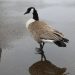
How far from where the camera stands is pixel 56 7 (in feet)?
39.6

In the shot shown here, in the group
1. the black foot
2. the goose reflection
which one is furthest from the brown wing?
the goose reflection

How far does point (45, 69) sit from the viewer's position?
6145mm

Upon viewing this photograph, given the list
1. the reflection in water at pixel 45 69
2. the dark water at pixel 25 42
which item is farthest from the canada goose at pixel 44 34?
the reflection in water at pixel 45 69

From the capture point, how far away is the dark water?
6312 mm

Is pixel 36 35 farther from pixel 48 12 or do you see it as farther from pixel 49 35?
pixel 48 12

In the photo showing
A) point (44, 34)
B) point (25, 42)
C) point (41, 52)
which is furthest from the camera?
point (25, 42)

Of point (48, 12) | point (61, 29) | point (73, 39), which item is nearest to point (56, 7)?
point (48, 12)

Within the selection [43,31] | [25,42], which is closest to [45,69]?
[43,31]

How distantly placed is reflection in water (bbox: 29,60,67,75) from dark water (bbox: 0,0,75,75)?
0.20 ft

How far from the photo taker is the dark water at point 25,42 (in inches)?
249

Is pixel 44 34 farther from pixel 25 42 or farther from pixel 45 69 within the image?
pixel 25 42

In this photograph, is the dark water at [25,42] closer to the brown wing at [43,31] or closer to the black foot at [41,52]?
the black foot at [41,52]

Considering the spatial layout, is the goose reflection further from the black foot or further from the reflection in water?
the black foot

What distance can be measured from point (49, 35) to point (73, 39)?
5.29 ft
